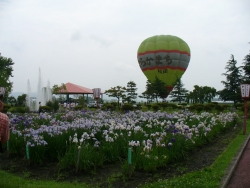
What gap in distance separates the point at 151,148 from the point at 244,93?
767cm

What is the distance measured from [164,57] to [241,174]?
2959cm

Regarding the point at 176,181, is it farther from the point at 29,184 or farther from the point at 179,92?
the point at 179,92

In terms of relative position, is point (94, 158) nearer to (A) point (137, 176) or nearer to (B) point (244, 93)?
(A) point (137, 176)

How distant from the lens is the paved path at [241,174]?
5172mm

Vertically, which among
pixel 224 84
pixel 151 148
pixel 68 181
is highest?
pixel 224 84

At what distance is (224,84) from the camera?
1287 inches

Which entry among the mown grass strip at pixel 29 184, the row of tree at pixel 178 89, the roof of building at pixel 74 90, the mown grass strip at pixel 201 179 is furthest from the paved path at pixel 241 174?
the roof of building at pixel 74 90

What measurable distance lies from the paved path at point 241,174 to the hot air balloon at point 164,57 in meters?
28.0

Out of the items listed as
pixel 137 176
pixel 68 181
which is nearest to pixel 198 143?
pixel 137 176

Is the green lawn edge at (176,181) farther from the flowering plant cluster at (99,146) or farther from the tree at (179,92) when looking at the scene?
the tree at (179,92)

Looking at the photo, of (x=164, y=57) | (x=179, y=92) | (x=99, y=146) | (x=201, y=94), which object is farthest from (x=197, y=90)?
(x=99, y=146)

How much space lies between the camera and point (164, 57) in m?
34.6

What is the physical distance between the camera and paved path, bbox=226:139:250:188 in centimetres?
517

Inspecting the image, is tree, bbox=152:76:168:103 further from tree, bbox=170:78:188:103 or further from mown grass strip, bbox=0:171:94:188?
mown grass strip, bbox=0:171:94:188
